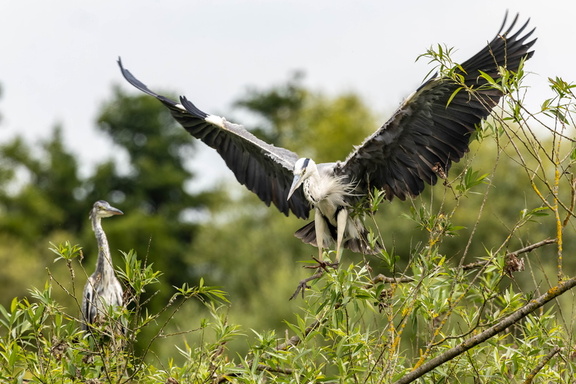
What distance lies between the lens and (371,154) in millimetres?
7910

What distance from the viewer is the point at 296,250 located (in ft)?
87.8

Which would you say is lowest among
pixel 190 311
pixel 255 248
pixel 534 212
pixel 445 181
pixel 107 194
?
pixel 534 212

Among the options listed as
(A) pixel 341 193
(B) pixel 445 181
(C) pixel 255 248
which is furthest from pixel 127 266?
(C) pixel 255 248

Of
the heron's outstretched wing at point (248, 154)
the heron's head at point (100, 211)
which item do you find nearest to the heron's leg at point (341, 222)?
the heron's outstretched wing at point (248, 154)

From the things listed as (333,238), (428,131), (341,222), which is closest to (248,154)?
(333,238)

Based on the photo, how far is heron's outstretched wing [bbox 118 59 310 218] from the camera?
28.6 ft

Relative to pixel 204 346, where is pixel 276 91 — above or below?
above

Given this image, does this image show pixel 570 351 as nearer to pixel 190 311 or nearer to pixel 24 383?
pixel 24 383

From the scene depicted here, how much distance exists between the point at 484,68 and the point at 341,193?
1.57 m

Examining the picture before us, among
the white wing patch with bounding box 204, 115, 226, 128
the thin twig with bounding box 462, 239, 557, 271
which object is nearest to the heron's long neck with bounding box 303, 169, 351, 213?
the white wing patch with bounding box 204, 115, 226, 128

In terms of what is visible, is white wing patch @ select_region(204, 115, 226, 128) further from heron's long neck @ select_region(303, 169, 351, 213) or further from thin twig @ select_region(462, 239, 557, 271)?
thin twig @ select_region(462, 239, 557, 271)

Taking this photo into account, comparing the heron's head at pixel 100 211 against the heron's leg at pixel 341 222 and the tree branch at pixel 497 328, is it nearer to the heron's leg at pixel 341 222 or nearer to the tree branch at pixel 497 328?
the heron's leg at pixel 341 222

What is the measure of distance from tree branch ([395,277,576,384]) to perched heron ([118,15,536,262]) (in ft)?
6.04

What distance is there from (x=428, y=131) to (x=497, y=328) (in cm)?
302
